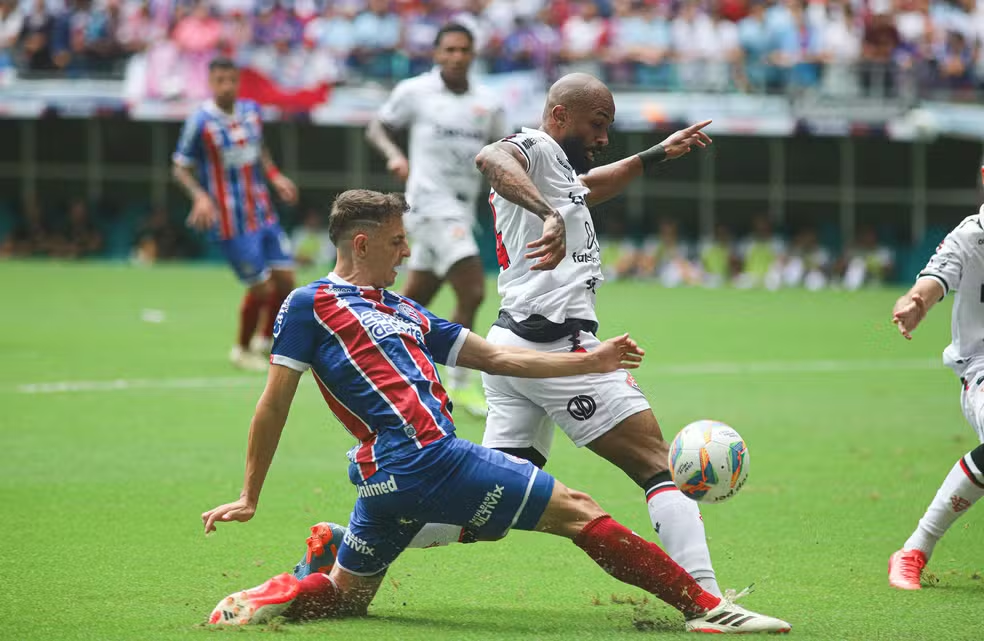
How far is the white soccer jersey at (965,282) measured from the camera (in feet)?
21.1

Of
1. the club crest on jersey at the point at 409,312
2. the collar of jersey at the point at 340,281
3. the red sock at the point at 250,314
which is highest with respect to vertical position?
the collar of jersey at the point at 340,281

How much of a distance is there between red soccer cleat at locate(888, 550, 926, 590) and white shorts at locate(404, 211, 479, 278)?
5.38 metres

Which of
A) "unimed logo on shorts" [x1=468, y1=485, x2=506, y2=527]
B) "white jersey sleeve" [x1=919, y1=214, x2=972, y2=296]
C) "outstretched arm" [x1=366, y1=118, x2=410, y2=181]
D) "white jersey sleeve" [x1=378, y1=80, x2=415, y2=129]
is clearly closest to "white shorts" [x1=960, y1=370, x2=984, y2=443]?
"white jersey sleeve" [x1=919, y1=214, x2=972, y2=296]

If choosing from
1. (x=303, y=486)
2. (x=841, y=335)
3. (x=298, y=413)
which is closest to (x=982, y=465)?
(x=303, y=486)

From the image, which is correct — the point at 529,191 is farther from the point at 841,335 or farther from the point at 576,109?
the point at 841,335

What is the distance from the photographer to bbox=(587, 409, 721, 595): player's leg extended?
561 centimetres

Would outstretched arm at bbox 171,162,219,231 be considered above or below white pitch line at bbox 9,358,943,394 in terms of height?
above

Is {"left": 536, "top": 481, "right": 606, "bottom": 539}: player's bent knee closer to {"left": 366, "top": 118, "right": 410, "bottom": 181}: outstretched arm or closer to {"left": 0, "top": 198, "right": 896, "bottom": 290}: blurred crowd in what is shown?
{"left": 366, "top": 118, "right": 410, "bottom": 181}: outstretched arm

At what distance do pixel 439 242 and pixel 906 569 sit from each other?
18.8ft

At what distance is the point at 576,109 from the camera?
5906mm

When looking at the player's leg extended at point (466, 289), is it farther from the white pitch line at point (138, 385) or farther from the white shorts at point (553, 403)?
the white shorts at point (553, 403)

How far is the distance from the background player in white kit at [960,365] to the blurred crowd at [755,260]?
2012 centimetres

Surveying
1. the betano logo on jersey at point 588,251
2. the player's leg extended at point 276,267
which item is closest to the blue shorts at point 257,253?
the player's leg extended at point 276,267

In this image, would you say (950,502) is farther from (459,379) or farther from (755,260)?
(755,260)
